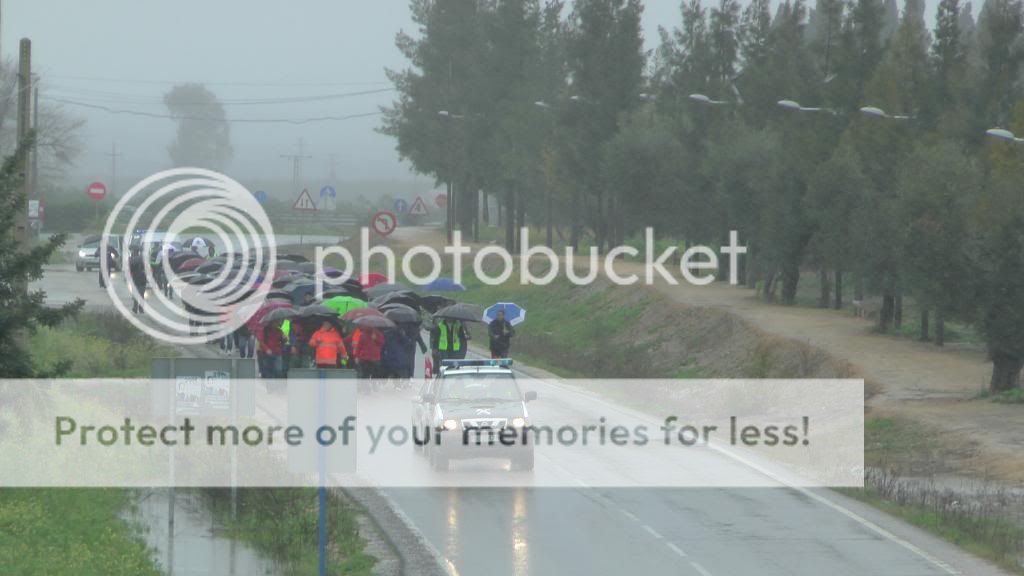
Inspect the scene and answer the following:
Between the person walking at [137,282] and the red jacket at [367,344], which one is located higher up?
the person walking at [137,282]

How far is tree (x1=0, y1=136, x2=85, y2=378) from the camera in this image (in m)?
21.6

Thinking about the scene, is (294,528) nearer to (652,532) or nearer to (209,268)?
(652,532)

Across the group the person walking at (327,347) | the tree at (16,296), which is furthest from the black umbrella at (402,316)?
the tree at (16,296)

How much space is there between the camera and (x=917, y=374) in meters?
35.1

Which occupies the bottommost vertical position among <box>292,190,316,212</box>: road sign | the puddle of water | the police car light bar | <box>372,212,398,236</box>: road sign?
the puddle of water

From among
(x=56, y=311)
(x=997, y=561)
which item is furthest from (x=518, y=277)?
(x=997, y=561)

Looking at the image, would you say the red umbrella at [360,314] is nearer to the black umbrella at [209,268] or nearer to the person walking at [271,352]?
the person walking at [271,352]

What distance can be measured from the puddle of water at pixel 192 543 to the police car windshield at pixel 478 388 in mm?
3967

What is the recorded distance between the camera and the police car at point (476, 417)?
74.6 ft

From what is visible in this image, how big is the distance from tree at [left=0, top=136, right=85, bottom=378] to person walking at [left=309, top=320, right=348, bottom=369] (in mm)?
6778

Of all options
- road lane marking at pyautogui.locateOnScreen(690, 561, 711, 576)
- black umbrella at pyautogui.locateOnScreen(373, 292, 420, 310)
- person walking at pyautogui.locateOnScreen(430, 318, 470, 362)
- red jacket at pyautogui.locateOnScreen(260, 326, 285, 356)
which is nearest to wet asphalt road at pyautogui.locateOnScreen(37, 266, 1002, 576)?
road lane marking at pyautogui.locateOnScreen(690, 561, 711, 576)

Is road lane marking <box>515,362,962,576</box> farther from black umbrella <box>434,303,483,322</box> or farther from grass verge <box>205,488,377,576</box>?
grass verge <box>205,488,377,576</box>

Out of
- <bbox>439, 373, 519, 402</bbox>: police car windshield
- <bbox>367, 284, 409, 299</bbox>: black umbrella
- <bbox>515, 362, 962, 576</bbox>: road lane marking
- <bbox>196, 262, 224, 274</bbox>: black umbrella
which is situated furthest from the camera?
<bbox>196, 262, 224, 274</bbox>: black umbrella

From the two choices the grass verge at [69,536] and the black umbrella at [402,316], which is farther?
the black umbrella at [402,316]
